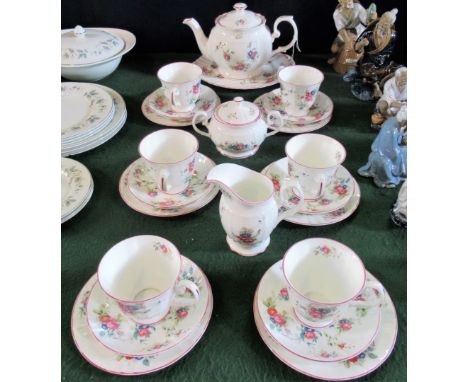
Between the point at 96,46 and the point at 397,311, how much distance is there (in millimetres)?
1045

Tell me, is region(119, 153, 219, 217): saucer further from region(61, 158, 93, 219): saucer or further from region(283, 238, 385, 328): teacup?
region(283, 238, 385, 328): teacup

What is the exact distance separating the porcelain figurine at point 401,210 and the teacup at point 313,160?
0.45ft

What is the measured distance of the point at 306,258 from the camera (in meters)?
0.68

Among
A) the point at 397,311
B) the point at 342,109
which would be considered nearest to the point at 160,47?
the point at 342,109

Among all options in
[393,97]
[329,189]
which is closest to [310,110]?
[393,97]

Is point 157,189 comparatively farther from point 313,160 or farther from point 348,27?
point 348,27

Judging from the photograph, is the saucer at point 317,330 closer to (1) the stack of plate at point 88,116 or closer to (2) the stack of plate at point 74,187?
(2) the stack of plate at point 74,187

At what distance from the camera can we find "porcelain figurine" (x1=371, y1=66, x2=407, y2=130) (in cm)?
100

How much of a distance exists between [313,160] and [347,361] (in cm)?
43

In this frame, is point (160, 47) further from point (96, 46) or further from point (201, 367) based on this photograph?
point (201, 367)

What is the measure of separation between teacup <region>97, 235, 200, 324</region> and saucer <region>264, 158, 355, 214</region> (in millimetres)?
306

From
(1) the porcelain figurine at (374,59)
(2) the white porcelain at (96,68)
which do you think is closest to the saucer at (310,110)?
(1) the porcelain figurine at (374,59)

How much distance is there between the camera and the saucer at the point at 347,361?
60 cm

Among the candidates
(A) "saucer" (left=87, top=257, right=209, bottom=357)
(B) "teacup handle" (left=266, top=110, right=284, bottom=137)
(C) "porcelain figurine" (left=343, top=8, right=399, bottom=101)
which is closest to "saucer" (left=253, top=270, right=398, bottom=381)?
(A) "saucer" (left=87, top=257, right=209, bottom=357)
